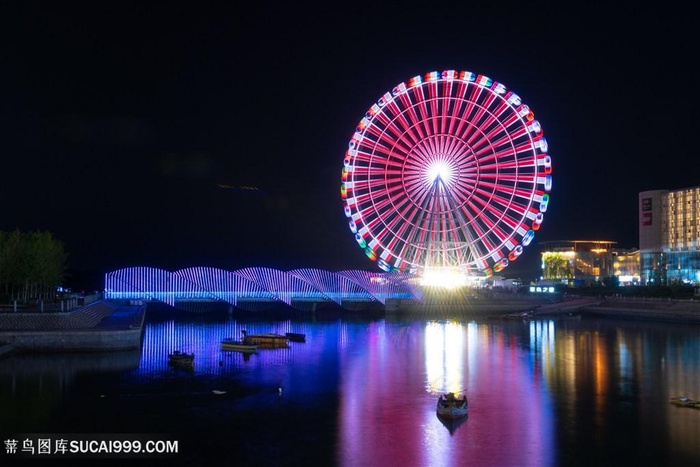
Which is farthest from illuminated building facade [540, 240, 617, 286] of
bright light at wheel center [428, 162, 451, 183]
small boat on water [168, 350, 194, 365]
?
small boat on water [168, 350, 194, 365]

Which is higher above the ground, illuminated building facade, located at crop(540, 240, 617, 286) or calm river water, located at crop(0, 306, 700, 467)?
illuminated building facade, located at crop(540, 240, 617, 286)

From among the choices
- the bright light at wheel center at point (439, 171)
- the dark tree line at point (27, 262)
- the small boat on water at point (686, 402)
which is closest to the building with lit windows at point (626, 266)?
the bright light at wheel center at point (439, 171)

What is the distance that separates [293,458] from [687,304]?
47.7m

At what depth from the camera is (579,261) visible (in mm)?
112438

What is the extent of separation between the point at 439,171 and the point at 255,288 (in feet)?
89.6

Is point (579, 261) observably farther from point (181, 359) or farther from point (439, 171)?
point (181, 359)

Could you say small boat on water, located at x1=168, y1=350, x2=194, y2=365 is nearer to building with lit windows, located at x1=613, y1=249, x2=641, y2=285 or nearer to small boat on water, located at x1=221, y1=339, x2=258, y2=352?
small boat on water, located at x1=221, y1=339, x2=258, y2=352

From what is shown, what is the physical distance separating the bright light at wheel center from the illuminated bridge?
44.6 feet

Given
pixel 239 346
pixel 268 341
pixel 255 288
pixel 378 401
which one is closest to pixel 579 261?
pixel 255 288

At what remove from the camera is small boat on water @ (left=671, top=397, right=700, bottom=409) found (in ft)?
77.2

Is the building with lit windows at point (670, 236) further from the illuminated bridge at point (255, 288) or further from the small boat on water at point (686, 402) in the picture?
the small boat on water at point (686, 402)

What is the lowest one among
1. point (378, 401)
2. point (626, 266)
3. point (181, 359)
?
point (378, 401)

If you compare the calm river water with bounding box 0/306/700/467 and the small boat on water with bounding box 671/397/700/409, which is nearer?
the calm river water with bounding box 0/306/700/467

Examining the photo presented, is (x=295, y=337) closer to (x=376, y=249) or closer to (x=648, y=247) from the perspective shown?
(x=376, y=249)
